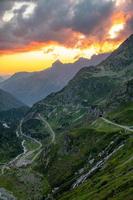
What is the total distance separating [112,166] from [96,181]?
61.0ft

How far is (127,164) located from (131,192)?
54.4 meters

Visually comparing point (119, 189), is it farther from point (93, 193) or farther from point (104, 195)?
point (93, 193)

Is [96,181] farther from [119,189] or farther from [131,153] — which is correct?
[119,189]

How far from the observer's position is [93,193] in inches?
6191

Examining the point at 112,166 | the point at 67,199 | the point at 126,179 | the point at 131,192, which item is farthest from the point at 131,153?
the point at 131,192

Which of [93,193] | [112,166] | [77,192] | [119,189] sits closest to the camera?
[119,189]

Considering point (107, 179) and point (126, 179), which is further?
point (107, 179)

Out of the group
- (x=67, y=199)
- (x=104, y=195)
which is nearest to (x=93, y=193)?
(x=104, y=195)

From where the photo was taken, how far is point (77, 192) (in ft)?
604

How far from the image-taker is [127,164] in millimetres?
179000

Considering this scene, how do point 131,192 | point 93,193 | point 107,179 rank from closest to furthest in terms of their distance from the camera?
point 131,192, point 93,193, point 107,179

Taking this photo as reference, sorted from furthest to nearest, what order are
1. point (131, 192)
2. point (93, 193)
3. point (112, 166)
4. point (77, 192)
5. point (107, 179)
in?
point (112, 166)
point (77, 192)
point (107, 179)
point (93, 193)
point (131, 192)

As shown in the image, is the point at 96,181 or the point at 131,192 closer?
the point at 131,192

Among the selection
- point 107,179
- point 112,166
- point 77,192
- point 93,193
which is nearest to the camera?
point 93,193
